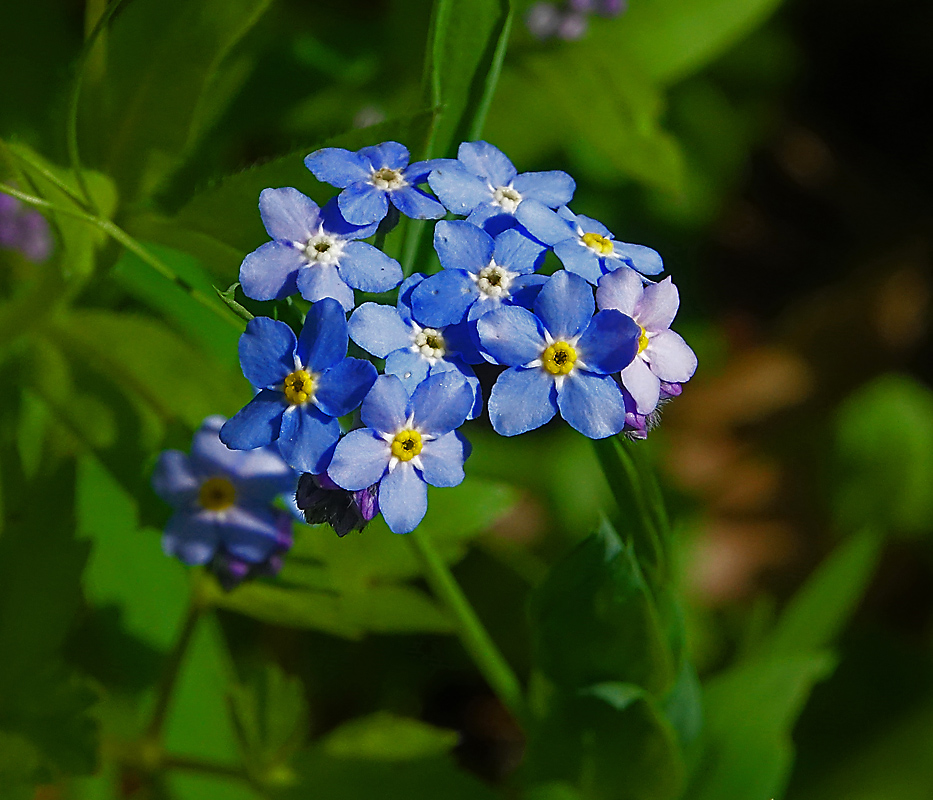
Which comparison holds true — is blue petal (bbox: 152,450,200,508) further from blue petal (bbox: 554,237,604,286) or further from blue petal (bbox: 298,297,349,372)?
blue petal (bbox: 554,237,604,286)

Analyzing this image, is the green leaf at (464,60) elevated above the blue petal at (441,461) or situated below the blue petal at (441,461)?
above

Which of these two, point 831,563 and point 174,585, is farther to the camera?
point 831,563

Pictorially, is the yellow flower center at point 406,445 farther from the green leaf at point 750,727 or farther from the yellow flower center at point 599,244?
the green leaf at point 750,727

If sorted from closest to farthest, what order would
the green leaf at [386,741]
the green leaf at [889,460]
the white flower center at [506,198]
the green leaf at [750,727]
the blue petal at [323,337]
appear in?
the blue petal at [323,337]
the white flower center at [506,198]
the green leaf at [750,727]
the green leaf at [386,741]
the green leaf at [889,460]

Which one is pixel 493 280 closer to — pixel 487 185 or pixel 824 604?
pixel 487 185

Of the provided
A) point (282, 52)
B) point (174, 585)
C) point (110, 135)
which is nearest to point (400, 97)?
point (282, 52)

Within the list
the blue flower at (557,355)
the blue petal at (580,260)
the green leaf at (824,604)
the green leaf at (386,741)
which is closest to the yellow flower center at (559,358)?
the blue flower at (557,355)

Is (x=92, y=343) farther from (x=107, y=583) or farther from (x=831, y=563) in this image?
(x=831, y=563)
